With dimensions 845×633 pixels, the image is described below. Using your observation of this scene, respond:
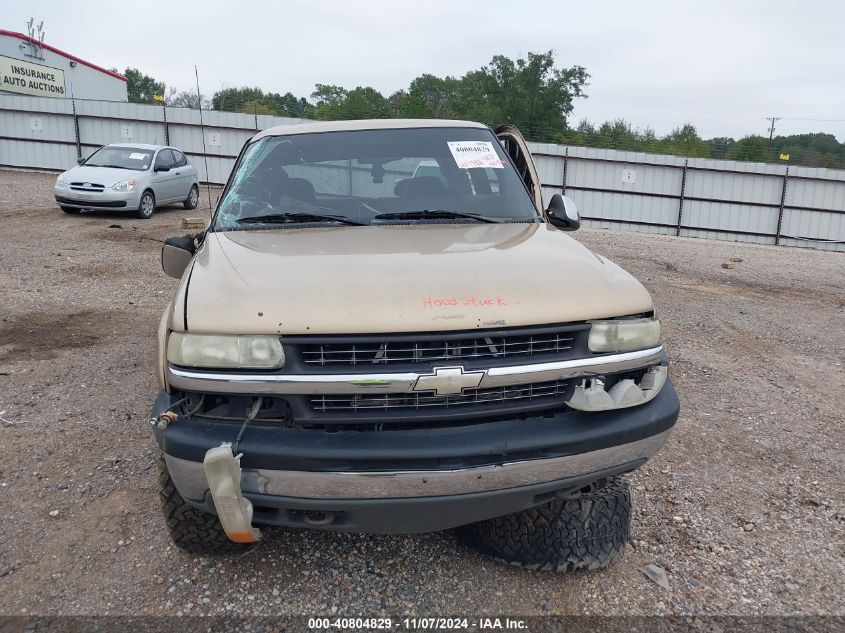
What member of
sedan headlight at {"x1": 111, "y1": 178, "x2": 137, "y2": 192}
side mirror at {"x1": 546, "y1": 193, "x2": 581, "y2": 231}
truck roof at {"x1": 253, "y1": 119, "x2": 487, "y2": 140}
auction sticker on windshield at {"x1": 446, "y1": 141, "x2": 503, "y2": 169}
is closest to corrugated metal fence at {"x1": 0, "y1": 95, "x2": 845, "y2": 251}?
sedan headlight at {"x1": 111, "y1": 178, "x2": 137, "y2": 192}

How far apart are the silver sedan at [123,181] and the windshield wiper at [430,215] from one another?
35.7ft

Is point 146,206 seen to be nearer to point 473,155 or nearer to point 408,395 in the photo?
point 473,155

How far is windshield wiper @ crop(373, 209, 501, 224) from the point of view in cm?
325

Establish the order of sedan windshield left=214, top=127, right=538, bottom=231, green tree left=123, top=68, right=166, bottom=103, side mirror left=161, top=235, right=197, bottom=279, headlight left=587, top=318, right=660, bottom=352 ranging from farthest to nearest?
green tree left=123, top=68, right=166, bottom=103
side mirror left=161, top=235, right=197, bottom=279
sedan windshield left=214, top=127, right=538, bottom=231
headlight left=587, top=318, right=660, bottom=352

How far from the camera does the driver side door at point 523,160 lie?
3986 millimetres

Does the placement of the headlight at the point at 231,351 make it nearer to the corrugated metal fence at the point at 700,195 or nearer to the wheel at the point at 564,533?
the wheel at the point at 564,533

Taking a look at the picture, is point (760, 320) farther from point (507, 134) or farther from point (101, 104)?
point (101, 104)

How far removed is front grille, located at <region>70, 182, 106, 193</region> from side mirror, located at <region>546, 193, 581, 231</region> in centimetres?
1120

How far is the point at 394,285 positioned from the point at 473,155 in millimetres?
1736

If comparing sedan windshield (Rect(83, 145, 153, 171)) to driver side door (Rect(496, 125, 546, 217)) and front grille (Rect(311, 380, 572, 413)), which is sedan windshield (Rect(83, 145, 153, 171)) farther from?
front grille (Rect(311, 380, 572, 413))

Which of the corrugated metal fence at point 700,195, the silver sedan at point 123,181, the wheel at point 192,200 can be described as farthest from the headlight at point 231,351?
the corrugated metal fence at point 700,195

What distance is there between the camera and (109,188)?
40.5ft

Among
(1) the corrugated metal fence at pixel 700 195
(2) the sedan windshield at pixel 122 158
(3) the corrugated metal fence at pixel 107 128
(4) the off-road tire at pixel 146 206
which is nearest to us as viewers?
(4) the off-road tire at pixel 146 206

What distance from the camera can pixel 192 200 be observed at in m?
15.2
